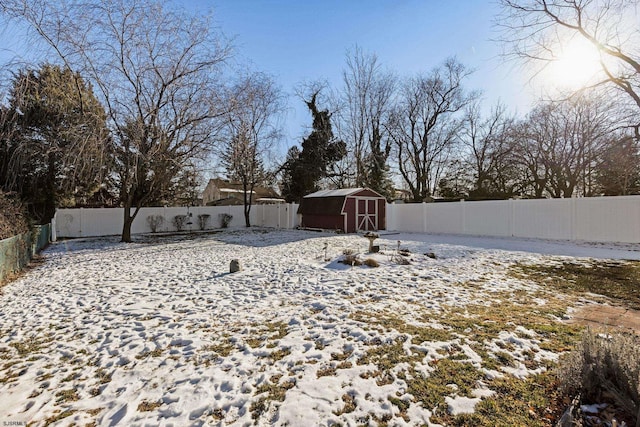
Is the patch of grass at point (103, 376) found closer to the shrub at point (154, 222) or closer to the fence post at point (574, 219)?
the fence post at point (574, 219)

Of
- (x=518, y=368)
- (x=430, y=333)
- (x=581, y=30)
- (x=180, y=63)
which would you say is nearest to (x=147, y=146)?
(x=180, y=63)

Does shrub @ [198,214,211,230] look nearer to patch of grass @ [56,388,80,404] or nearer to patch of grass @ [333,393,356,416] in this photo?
patch of grass @ [56,388,80,404]

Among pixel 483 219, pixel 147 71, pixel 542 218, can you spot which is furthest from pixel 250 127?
pixel 542 218

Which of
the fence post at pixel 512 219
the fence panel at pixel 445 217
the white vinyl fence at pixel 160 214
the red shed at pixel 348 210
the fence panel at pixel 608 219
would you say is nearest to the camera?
the fence panel at pixel 608 219

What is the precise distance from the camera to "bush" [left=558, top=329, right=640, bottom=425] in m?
1.89

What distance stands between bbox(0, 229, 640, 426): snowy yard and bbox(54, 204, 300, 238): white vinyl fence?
32.8 feet

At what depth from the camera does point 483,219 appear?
41.4 feet

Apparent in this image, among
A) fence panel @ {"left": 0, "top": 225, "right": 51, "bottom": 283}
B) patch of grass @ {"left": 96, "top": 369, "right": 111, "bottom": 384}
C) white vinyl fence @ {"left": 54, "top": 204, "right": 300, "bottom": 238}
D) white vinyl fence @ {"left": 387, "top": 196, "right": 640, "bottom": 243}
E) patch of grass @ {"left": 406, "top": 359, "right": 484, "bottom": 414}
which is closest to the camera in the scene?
patch of grass @ {"left": 406, "top": 359, "right": 484, "bottom": 414}

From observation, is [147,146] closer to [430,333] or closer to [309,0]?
[309,0]

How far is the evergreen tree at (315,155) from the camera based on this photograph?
73.4 feet

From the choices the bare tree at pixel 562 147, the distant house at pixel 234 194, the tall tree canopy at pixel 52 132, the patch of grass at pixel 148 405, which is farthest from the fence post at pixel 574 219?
the distant house at pixel 234 194

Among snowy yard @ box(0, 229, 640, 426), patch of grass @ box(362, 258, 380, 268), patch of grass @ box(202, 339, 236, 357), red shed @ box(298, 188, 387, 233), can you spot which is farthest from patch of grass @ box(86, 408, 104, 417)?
red shed @ box(298, 188, 387, 233)

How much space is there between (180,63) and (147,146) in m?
2.84

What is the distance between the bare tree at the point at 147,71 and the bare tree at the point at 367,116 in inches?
489
